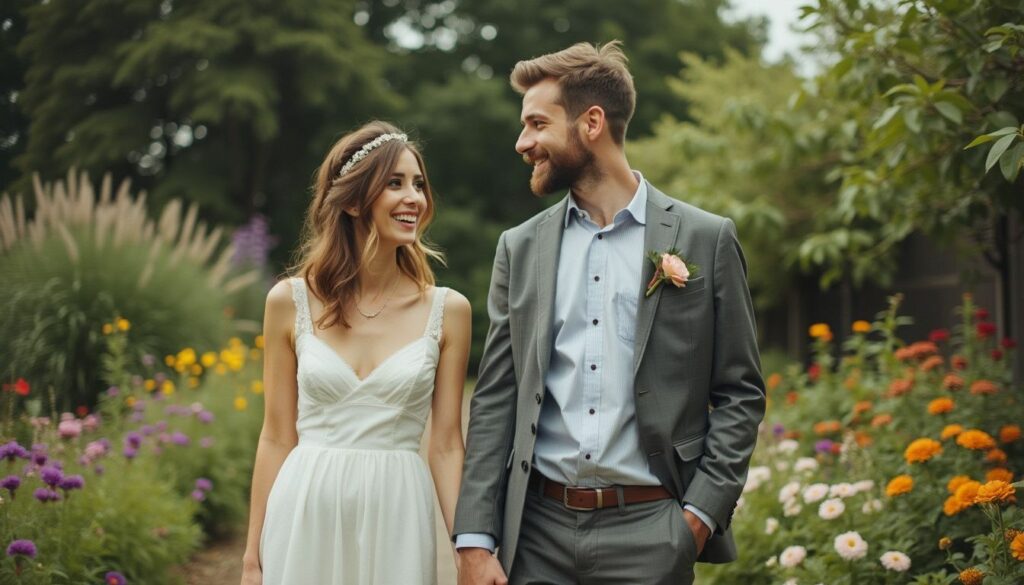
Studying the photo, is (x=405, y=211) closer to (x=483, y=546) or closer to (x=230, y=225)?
(x=483, y=546)

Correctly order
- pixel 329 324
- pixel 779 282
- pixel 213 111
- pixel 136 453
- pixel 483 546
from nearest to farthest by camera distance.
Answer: pixel 483 546 < pixel 329 324 < pixel 136 453 < pixel 779 282 < pixel 213 111

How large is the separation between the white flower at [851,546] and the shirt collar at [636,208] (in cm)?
162

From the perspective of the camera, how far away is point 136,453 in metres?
5.41

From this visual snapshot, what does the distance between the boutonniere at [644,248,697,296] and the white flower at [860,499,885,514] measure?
6.39ft

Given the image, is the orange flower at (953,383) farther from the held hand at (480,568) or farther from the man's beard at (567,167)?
the held hand at (480,568)

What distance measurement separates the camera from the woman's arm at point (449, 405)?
3.20 meters

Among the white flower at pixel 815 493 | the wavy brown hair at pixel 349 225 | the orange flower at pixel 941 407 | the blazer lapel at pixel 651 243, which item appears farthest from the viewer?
the orange flower at pixel 941 407

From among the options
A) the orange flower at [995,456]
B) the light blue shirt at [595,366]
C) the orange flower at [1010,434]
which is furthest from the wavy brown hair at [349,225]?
the orange flower at [1010,434]

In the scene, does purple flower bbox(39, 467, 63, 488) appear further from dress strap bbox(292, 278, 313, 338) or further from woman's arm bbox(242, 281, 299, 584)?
dress strap bbox(292, 278, 313, 338)

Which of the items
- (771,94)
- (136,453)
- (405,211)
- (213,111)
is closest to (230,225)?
(213,111)

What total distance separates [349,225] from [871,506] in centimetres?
253

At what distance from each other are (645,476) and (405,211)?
1.19 meters

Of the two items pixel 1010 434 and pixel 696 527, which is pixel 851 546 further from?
pixel 696 527

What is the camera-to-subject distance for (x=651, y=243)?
9.68ft
